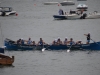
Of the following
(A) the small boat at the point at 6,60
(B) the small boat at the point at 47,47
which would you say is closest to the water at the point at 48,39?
(A) the small boat at the point at 6,60

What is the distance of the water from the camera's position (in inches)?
2198

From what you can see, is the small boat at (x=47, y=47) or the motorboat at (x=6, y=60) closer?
the motorboat at (x=6, y=60)

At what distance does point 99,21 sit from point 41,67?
4536 centimetres

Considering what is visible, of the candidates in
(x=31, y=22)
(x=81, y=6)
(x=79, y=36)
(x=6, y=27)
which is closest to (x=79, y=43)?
(x=79, y=36)

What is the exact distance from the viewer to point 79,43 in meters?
63.9

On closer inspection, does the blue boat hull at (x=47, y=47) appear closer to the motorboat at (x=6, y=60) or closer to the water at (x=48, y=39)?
the water at (x=48, y=39)

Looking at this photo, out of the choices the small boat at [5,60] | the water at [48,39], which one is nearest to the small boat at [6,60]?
the small boat at [5,60]

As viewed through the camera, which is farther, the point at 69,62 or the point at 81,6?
the point at 81,6

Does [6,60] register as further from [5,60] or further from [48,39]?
[48,39]

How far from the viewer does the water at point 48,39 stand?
183 ft

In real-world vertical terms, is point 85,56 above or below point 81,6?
below

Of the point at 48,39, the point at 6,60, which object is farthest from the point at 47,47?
the point at 48,39

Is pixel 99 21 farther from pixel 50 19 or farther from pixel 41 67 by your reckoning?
pixel 41 67

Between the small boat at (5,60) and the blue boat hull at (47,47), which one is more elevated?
the blue boat hull at (47,47)
